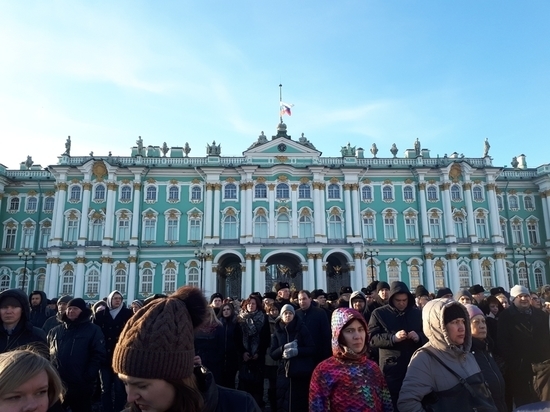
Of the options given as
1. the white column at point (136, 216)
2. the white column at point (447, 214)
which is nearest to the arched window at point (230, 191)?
the white column at point (136, 216)

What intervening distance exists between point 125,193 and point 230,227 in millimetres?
8718

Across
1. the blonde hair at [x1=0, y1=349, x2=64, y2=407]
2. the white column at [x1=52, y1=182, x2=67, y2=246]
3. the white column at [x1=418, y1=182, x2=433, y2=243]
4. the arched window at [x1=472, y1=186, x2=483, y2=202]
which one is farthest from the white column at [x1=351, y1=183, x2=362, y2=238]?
the blonde hair at [x1=0, y1=349, x2=64, y2=407]

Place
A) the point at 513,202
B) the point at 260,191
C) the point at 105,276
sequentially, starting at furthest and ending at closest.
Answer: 1. the point at 513,202
2. the point at 260,191
3. the point at 105,276

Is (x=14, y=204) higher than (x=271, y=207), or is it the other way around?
(x=14, y=204)

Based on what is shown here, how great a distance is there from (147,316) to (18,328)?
12.2 ft

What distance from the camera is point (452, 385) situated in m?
3.31

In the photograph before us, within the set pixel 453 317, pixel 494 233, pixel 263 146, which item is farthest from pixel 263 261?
pixel 453 317

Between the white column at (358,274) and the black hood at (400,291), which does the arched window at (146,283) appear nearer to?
the white column at (358,274)

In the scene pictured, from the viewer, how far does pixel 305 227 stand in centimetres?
3319

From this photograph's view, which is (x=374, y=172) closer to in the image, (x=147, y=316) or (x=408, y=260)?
(x=408, y=260)

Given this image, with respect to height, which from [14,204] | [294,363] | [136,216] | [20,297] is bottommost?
[294,363]

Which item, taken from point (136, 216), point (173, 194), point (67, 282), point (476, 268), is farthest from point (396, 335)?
point (67, 282)

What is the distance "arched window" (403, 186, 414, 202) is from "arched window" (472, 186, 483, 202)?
511 centimetres

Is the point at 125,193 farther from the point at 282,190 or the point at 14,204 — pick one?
the point at 282,190
